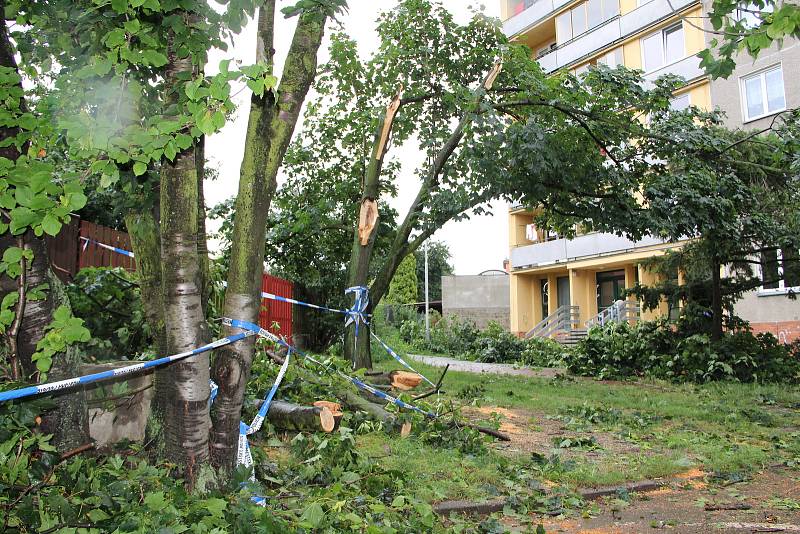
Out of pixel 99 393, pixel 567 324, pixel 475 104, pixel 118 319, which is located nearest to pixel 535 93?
pixel 475 104

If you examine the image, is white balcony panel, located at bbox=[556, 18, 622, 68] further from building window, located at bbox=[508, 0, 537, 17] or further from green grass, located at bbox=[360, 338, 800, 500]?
green grass, located at bbox=[360, 338, 800, 500]

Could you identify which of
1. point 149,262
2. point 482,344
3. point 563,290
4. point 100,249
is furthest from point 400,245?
point 563,290

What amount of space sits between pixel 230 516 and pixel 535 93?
879cm

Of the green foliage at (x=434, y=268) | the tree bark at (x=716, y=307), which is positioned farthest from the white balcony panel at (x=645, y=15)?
the green foliage at (x=434, y=268)

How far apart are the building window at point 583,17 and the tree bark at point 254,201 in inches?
909

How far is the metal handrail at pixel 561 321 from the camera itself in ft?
84.1

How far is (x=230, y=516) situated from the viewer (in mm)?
3117

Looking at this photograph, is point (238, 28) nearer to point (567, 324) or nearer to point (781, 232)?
point (781, 232)

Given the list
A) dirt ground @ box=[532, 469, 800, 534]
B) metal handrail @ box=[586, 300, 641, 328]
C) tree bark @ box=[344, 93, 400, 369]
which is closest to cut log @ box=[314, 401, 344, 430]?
dirt ground @ box=[532, 469, 800, 534]

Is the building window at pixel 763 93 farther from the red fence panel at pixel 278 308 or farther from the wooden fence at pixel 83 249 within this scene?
the wooden fence at pixel 83 249

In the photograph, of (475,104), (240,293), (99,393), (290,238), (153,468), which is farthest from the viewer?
(290,238)

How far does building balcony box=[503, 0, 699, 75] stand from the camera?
21875 millimetres

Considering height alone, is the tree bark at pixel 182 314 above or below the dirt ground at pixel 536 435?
above

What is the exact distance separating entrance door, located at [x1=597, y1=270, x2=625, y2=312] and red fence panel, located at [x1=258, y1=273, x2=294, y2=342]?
17.2m
